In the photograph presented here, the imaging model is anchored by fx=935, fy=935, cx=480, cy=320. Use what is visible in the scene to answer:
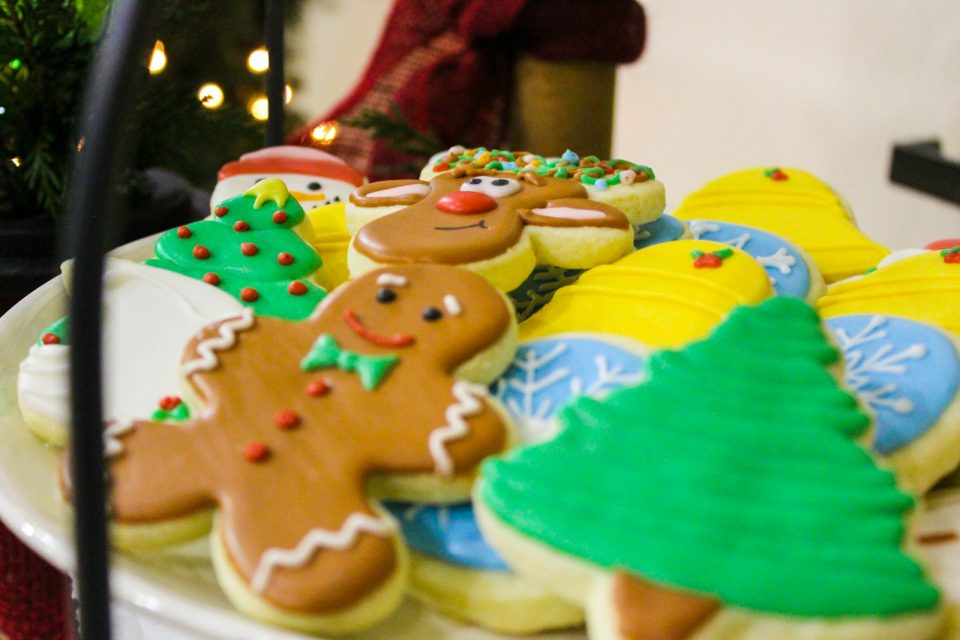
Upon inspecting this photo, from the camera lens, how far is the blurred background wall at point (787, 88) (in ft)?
6.35

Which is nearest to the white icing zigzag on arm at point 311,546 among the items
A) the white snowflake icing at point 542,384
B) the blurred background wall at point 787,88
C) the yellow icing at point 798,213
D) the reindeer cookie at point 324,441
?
the reindeer cookie at point 324,441

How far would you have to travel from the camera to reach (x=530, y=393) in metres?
0.57

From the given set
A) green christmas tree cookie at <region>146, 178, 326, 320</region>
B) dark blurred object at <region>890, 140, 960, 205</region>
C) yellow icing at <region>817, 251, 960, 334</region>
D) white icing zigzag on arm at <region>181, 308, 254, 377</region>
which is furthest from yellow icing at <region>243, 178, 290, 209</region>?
dark blurred object at <region>890, 140, 960, 205</region>

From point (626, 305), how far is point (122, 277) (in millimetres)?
379

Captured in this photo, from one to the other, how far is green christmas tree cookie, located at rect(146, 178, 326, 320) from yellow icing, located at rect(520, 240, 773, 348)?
18cm

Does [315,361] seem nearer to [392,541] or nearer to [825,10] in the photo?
[392,541]

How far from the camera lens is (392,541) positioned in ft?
1.51

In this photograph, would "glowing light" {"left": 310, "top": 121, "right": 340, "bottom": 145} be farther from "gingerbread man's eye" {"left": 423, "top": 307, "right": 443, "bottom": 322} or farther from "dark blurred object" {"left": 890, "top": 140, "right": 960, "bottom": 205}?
"dark blurred object" {"left": 890, "top": 140, "right": 960, "bottom": 205}

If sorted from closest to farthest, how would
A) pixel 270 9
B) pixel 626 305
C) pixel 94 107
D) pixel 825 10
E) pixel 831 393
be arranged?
1. pixel 94 107
2. pixel 831 393
3. pixel 626 305
4. pixel 270 9
5. pixel 825 10

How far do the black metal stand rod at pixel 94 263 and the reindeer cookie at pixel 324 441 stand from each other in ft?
0.27

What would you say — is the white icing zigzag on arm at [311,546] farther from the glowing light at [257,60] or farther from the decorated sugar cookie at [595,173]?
the glowing light at [257,60]

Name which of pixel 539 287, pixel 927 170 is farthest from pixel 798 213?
pixel 927 170

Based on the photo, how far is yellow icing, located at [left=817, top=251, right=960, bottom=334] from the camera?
679mm

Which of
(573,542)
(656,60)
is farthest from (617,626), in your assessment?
(656,60)
